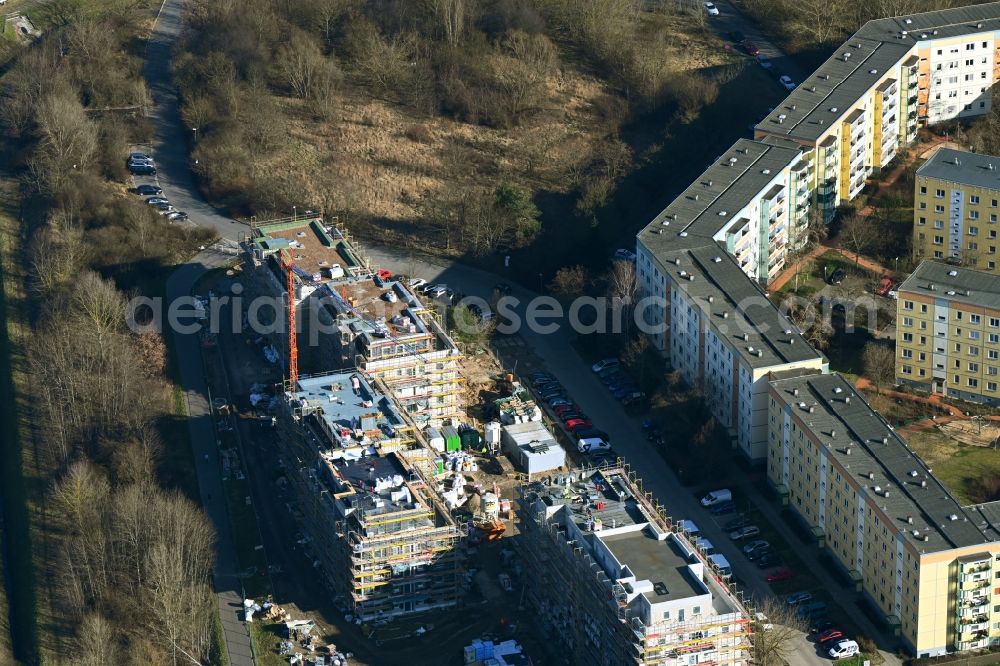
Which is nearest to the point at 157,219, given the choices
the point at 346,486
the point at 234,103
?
the point at 234,103

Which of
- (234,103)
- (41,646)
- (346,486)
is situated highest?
(234,103)

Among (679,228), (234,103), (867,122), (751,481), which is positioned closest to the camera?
(751,481)

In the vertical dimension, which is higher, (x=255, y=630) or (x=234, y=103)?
(x=234, y=103)

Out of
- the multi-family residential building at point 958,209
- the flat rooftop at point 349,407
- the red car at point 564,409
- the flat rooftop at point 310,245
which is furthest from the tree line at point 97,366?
the multi-family residential building at point 958,209

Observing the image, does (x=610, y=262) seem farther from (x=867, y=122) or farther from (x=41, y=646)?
(x=41, y=646)

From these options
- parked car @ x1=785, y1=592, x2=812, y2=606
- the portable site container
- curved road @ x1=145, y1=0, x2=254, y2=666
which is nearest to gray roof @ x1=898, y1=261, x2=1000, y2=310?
parked car @ x1=785, y1=592, x2=812, y2=606

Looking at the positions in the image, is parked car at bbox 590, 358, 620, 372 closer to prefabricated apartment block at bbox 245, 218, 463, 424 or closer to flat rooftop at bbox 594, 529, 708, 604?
prefabricated apartment block at bbox 245, 218, 463, 424

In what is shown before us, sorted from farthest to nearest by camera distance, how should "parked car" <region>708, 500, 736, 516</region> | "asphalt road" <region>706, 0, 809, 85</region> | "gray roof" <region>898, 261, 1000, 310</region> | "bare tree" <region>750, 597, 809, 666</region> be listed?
"asphalt road" <region>706, 0, 809, 85</region> < "gray roof" <region>898, 261, 1000, 310</region> < "parked car" <region>708, 500, 736, 516</region> < "bare tree" <region>750, 597, 809, 666</region>

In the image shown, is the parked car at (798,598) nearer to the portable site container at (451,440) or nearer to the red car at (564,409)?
the red car at (564,409)
